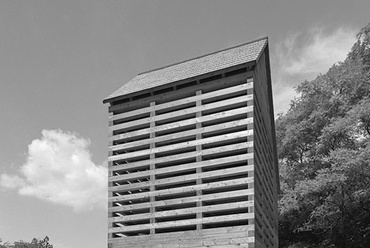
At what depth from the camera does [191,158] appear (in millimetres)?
15117

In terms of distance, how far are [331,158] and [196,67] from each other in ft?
41.9

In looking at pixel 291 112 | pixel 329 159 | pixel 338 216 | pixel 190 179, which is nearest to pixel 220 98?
pixel 190 179

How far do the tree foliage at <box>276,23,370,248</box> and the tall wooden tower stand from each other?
1039 centimetres

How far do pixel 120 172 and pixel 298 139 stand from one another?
61.2 feet

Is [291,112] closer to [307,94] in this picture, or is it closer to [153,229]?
[307,94]

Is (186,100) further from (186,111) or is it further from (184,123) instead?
(184,123)

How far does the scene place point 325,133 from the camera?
1069 inches

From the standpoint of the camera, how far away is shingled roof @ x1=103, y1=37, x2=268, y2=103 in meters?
15.5

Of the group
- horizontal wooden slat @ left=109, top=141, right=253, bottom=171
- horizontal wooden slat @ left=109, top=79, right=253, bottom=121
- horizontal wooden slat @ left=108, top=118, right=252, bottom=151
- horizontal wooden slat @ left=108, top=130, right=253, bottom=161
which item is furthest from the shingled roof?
horizontal wooden slat @ left=109, top=141, right=253, bottom=171

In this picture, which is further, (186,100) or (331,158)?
(331,158)

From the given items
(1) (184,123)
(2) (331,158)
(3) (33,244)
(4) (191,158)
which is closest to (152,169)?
(4) (191,158)

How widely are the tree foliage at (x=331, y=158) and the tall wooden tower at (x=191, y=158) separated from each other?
10389 mm

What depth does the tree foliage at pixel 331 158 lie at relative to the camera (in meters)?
24.8

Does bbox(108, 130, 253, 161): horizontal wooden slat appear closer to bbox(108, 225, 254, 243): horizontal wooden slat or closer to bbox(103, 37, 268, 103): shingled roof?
bbox(103, 37, 268, 103): shingled roof
